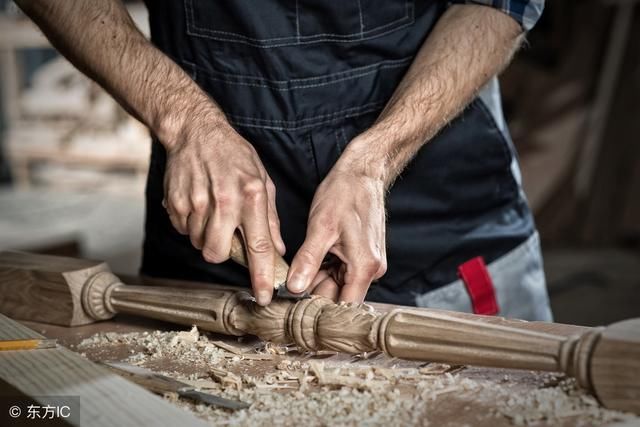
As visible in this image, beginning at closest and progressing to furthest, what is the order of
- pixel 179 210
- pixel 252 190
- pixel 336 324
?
pixel 336 324, pixel 252 190, pixel 179 210

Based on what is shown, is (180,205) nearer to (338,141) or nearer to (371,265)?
(371,265)

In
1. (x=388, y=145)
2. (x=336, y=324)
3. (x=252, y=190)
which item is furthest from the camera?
(x=388, y=145)

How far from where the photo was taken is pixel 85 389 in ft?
3.81

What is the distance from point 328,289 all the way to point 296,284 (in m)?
0.16

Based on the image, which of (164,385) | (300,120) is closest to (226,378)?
(164,385)

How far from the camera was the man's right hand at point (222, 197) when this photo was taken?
1.47 meters

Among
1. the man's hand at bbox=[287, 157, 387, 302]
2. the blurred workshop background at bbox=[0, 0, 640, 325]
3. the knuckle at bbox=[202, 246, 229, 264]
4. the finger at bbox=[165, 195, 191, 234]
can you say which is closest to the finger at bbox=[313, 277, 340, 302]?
the man's hand at bbox=[287, 157, 387, 302]

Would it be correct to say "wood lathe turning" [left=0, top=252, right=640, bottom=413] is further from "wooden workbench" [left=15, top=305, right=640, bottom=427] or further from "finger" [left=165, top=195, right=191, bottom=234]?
"finger" [left=165, top=195, right=191, bottom=234]

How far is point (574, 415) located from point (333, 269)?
630 millimetres

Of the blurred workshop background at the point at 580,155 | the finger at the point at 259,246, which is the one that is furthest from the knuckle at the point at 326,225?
the blurred workshop background at the point at 580,155

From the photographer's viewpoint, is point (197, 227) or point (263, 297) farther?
point (197, 227)

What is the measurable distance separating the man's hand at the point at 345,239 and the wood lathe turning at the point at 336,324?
70mm

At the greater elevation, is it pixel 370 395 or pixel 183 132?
pixel 183 132

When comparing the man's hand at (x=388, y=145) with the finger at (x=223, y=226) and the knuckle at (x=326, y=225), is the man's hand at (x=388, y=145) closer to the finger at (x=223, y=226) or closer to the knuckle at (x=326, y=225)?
the knuckle at (x=326, y=225)
